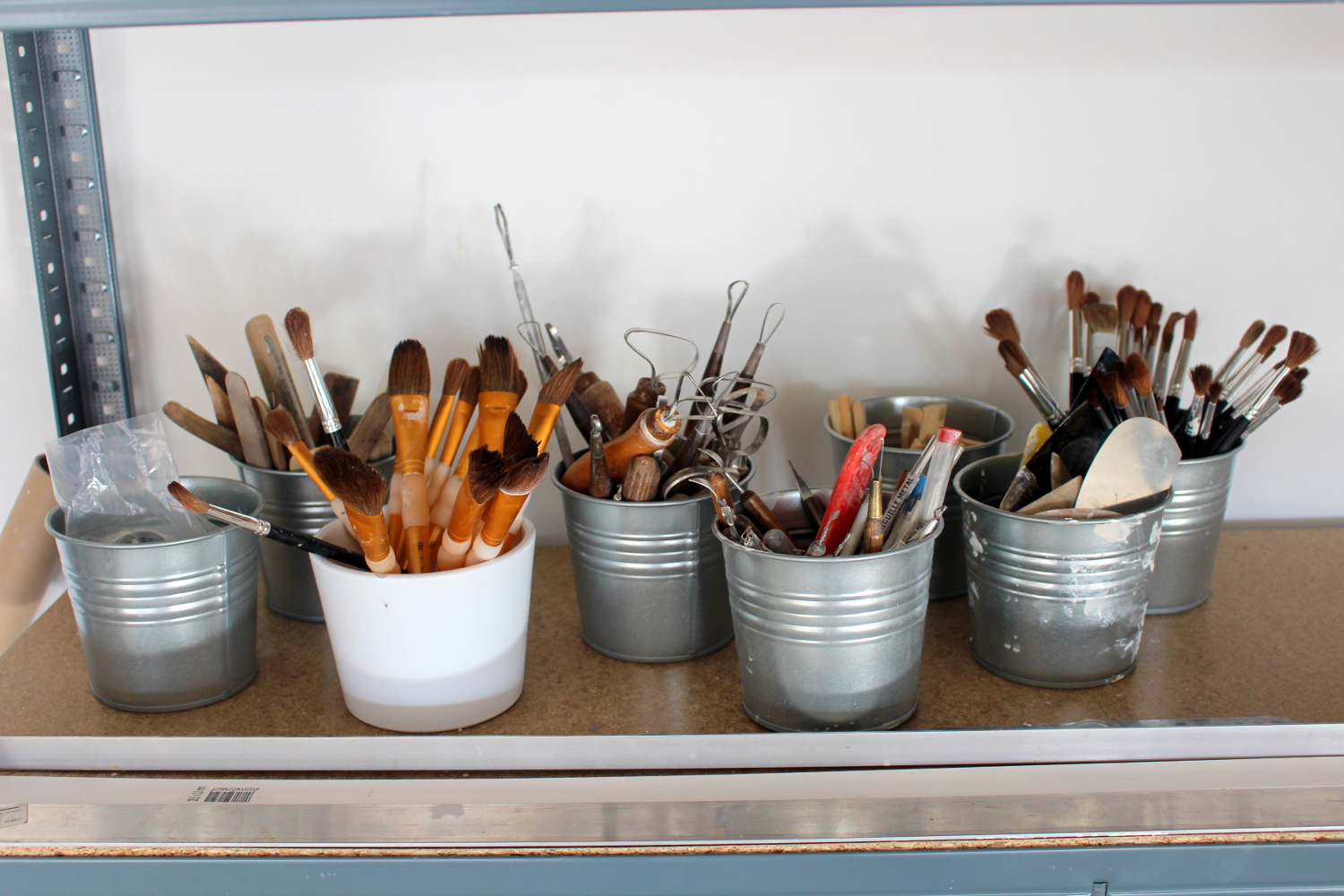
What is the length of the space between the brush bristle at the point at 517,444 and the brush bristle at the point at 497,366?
90 mm

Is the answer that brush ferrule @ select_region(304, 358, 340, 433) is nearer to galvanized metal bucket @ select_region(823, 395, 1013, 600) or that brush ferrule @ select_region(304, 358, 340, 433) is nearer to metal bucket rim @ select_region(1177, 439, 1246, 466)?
galvanized metal bucket @ select_region(823, 395, 1013, 600)

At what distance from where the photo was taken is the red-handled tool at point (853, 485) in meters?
0.69

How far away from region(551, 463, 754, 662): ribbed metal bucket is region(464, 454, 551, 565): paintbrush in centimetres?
7

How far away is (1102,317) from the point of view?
0.91 metres

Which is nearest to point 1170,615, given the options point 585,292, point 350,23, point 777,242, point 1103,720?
point 1103,720

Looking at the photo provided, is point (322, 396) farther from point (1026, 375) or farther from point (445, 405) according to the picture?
point (1026, 375)

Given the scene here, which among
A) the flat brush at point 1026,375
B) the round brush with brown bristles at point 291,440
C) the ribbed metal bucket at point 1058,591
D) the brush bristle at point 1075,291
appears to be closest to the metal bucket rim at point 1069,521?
the ribbed metal bucket at point 1058,591

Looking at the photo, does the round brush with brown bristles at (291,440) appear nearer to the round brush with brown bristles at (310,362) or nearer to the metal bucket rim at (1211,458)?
the round brush with brown bristles at (310,362)

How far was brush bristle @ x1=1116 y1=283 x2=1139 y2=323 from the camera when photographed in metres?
0.89

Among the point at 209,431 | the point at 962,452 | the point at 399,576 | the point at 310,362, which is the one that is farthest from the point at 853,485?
the point at 209,431

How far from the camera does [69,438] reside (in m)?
0.76

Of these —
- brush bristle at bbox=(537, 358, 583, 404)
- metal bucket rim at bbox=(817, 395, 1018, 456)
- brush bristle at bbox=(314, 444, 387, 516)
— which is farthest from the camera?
metal bucket rim at bbox=(817, 395, 1018, 456)

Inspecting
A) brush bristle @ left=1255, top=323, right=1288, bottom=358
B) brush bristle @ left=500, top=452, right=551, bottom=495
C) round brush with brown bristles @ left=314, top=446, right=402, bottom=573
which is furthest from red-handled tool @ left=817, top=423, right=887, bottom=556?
brush bristle @ left=1255, top=323, right=1288, bottom=358

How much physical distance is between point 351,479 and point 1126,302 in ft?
2.26
